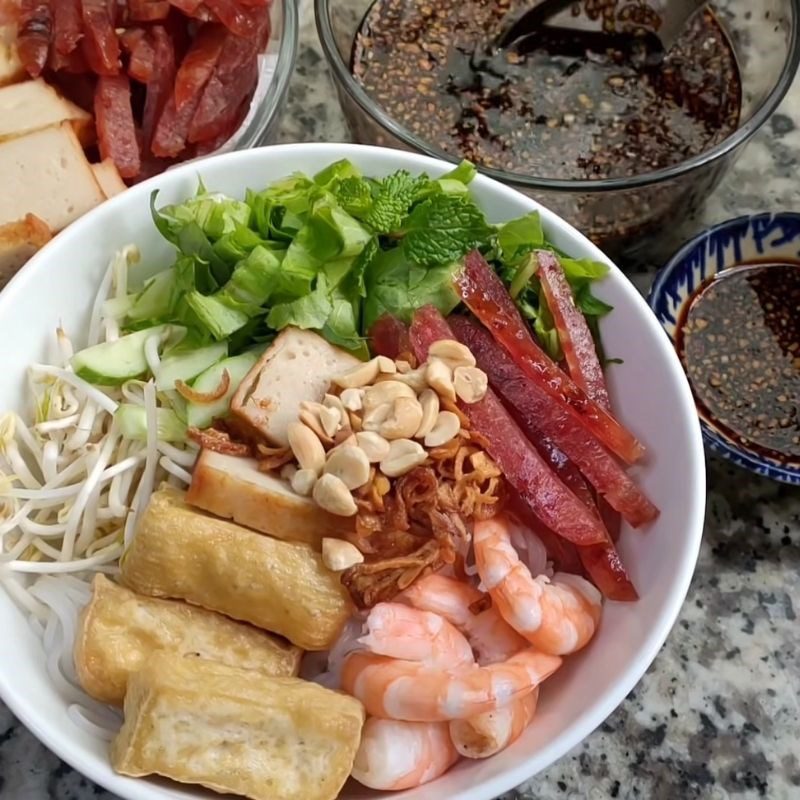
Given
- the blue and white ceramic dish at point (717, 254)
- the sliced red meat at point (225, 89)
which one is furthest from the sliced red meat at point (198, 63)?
the blue and white ceramic dish at point (717, 254)

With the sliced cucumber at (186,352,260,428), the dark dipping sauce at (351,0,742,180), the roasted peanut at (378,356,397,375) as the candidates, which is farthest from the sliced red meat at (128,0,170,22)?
the roasted peanut at (378,356,397,375)

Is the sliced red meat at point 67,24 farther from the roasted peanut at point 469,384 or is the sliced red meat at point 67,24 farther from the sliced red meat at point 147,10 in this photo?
the roasted peanut at point 469,384

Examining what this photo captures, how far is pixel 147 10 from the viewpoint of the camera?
1.53m

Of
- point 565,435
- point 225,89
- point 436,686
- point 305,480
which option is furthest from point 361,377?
point 225,89

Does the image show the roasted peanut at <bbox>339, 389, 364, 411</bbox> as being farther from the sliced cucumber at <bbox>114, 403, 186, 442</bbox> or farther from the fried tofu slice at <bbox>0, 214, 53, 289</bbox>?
the fried tofu slice at <bbox>0, 214, 53, 289</bbox>

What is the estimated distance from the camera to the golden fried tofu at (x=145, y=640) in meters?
1.04

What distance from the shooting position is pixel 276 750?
986mm

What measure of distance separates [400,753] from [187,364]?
50cm

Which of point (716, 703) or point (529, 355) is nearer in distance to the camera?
point (529, 355)

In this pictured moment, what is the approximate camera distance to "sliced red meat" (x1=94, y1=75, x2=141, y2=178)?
59.2 inches

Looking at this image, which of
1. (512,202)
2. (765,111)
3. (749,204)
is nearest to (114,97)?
(512,202)

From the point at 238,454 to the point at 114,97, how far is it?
0.67 m

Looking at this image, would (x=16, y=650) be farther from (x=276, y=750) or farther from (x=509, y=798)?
(x=509, y=798)

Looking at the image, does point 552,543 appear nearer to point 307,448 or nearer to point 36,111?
point 307,448
